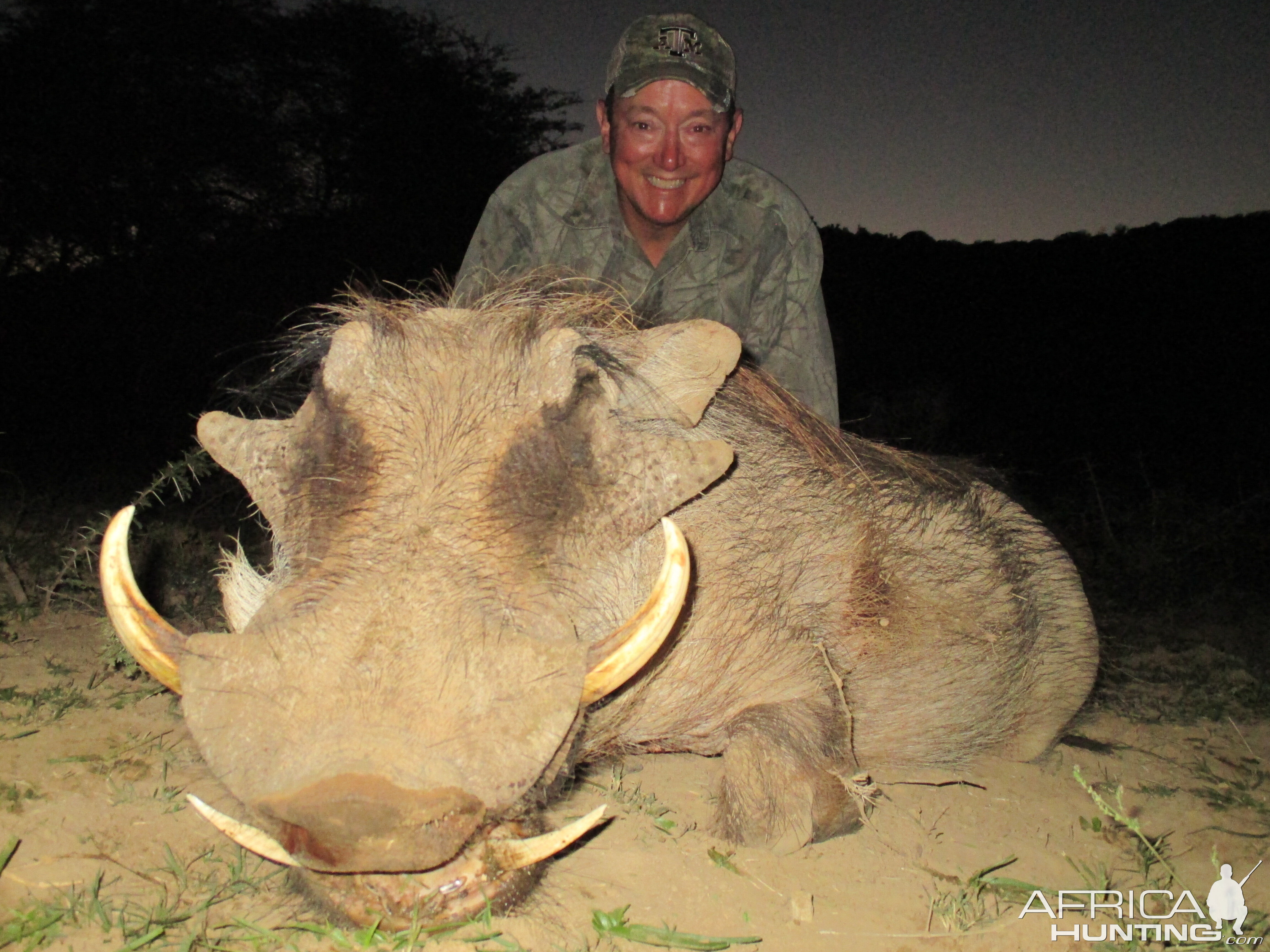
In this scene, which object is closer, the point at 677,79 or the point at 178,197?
the point at 677,79

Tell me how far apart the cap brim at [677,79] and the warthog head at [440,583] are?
1534 millimetres

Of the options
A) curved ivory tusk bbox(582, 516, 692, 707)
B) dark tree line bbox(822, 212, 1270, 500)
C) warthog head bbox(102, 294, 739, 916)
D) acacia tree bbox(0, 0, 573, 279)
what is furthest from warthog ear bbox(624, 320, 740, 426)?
acacia tree bbox(0, 0, 573, 279)

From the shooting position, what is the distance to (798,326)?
3.58 metres

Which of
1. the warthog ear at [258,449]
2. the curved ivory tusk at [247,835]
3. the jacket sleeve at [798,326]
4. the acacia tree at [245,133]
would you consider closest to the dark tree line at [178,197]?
the acacia tree at [245,133]

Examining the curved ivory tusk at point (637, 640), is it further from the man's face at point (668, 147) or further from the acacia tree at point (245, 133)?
the acacia tree at point (245, 133)

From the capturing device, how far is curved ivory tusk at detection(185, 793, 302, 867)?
55.4 inches

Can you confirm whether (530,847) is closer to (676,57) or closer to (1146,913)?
(1146,913)

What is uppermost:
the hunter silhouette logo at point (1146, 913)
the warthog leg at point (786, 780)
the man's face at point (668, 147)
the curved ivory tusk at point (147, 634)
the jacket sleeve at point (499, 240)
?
the man's face at point (668, 147)

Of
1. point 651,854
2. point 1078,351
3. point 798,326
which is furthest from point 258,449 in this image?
point 1078,351

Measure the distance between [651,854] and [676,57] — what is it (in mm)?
2602

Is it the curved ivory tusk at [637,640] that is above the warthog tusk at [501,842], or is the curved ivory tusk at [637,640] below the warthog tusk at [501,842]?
above

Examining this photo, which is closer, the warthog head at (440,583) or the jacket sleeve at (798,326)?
the warthog head at (440,583)

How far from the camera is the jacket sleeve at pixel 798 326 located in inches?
137

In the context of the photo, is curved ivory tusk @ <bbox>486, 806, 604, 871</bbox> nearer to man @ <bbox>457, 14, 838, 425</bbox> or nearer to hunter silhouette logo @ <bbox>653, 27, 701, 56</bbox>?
man @ <bbox>457, 14, 838, 425</bbox>
